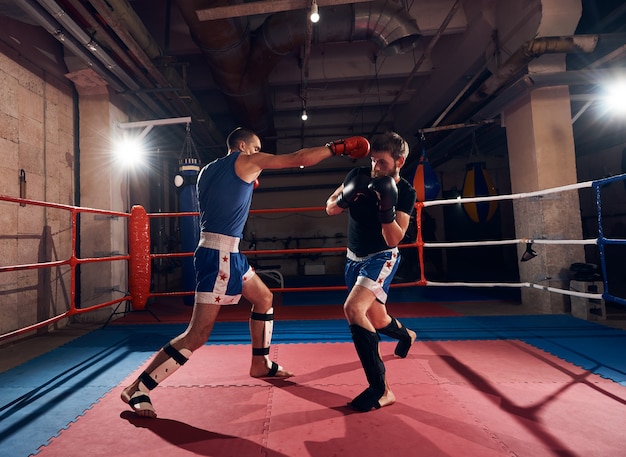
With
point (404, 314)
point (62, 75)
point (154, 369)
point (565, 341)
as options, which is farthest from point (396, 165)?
point (62, 75)

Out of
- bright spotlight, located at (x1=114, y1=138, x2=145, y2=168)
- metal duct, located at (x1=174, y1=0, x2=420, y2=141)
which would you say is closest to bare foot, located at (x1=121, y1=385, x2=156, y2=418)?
metal duct, located at (x1=174, y1=0, x2=420, y2=141)

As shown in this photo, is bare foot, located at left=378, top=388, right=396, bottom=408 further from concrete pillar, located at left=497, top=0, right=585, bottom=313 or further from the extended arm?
concrete pillar, located at left=497, top=0, right=585, bottom=313

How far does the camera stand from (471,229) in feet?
32.2

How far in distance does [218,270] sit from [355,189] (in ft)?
2.97

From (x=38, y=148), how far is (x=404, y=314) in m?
4.83

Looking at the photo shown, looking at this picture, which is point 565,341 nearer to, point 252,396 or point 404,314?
point 404,314

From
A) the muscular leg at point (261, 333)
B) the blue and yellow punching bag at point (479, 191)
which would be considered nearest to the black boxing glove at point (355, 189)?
the muscular leg at point (261, 333)

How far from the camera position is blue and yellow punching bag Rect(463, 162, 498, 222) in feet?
18.0

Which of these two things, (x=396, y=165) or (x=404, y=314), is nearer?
(x=396, y=165)

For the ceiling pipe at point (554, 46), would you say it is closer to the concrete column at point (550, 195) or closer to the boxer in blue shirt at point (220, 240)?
the concrete column at point (550, 195)

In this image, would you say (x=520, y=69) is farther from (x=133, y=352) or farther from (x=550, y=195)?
(x=133, y=352)

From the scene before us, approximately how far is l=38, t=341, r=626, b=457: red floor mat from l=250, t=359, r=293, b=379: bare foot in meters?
0.07

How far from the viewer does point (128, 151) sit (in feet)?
16.2

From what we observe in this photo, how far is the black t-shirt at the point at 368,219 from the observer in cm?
198
